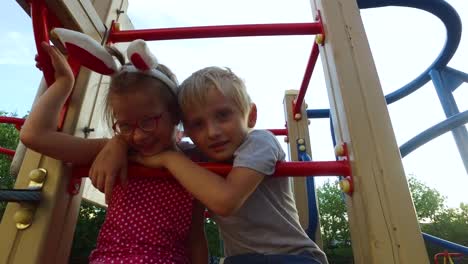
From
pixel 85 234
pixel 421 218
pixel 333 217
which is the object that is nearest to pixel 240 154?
pixel 85 234

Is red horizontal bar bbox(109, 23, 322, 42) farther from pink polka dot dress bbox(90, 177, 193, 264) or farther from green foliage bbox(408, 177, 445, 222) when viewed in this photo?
green foliage bbox(408, 177, 445, 222)

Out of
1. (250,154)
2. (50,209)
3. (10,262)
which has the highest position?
(250,154)

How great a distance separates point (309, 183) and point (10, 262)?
1130 mm

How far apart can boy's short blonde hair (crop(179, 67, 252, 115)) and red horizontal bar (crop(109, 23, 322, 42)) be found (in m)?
0.14

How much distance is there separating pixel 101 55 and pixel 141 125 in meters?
0.17

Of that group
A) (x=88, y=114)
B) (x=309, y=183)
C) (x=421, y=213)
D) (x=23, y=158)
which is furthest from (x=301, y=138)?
(x=421, y=213)

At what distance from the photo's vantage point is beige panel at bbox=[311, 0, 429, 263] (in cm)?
65

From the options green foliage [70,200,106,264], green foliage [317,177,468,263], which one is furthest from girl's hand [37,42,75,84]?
green foliage [317,177,468,263]

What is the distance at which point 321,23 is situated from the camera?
0.95 meters

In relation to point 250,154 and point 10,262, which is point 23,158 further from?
point 250,154

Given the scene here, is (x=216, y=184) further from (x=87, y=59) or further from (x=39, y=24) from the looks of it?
(x=39, y=24)

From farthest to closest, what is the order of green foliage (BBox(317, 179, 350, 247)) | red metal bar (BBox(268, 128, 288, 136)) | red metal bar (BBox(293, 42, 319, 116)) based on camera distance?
green foliage (BBox(317, 179, 350, 247)), red metal bar (BBox(268, 128, 288, 136)), red metal bar (BBox(293, 42, 319, 116))

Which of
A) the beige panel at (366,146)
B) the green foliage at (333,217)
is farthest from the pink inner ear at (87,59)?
the green foliage at (333,217)

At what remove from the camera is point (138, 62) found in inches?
31.2
